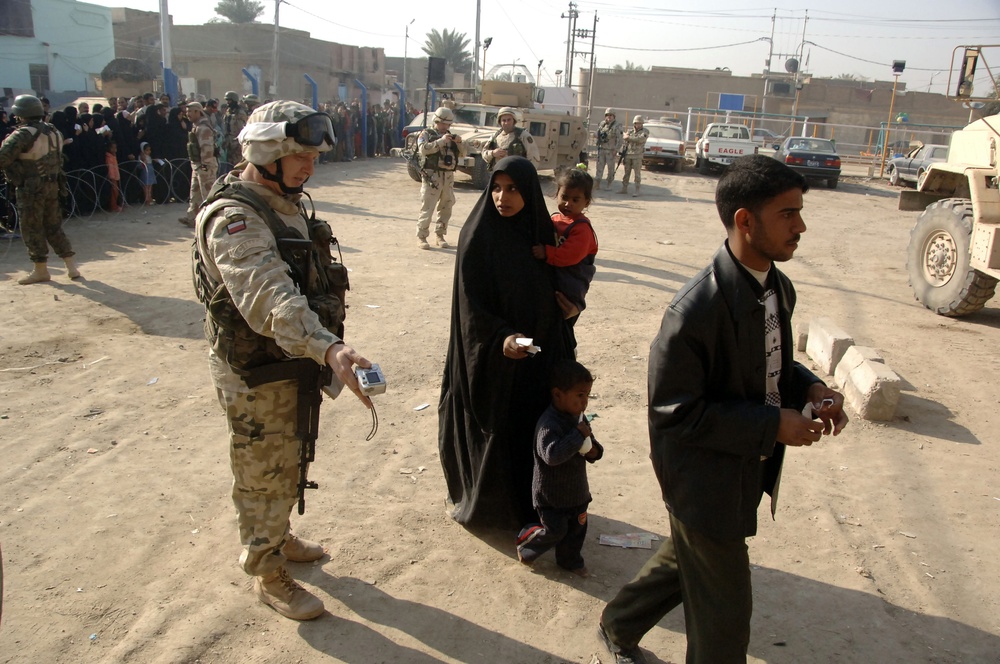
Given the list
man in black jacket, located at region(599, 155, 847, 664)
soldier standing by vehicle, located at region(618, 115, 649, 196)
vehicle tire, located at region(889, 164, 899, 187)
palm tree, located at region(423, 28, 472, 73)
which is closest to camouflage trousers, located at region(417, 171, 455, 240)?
soldier standing by vehicle, located at region(618, 115, 649, 196)

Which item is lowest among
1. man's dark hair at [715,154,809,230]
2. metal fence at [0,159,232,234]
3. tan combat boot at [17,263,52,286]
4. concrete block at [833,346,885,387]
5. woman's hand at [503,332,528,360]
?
tan combat boot at [17,263,52,286]

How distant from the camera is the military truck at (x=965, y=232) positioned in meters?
7.09

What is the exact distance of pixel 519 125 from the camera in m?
15.2

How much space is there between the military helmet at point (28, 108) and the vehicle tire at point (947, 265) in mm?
9052

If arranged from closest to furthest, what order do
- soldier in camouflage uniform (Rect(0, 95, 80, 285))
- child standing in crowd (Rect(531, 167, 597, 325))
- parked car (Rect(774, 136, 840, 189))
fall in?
child standing in crowd (Rect(531, 167, 597, 325)) → soldier in camouflage uniform (Rect(0, 95, 80, 285)) → parked car (Rect(774, 136, 840, 189))

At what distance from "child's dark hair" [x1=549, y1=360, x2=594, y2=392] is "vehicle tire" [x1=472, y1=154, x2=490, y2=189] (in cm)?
1289

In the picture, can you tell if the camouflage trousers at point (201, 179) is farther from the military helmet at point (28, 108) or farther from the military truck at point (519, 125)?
the military truck at point (519, 125)

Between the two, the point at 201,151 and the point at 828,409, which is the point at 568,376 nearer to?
the point at 828,409

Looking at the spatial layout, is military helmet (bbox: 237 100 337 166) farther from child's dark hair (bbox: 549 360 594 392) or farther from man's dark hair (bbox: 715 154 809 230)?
man's dark hair (bbox: 715 154 809 230)

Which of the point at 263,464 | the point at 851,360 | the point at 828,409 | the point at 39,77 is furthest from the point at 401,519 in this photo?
the point at 39,77

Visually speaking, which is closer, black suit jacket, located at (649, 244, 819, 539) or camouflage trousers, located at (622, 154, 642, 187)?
black suit jacket, located at (649, 244, 819, 539)

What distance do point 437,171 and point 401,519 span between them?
675cm

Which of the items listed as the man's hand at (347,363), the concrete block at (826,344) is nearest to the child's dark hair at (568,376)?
the man's hand at (347,363)

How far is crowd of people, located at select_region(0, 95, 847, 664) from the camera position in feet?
6.48
